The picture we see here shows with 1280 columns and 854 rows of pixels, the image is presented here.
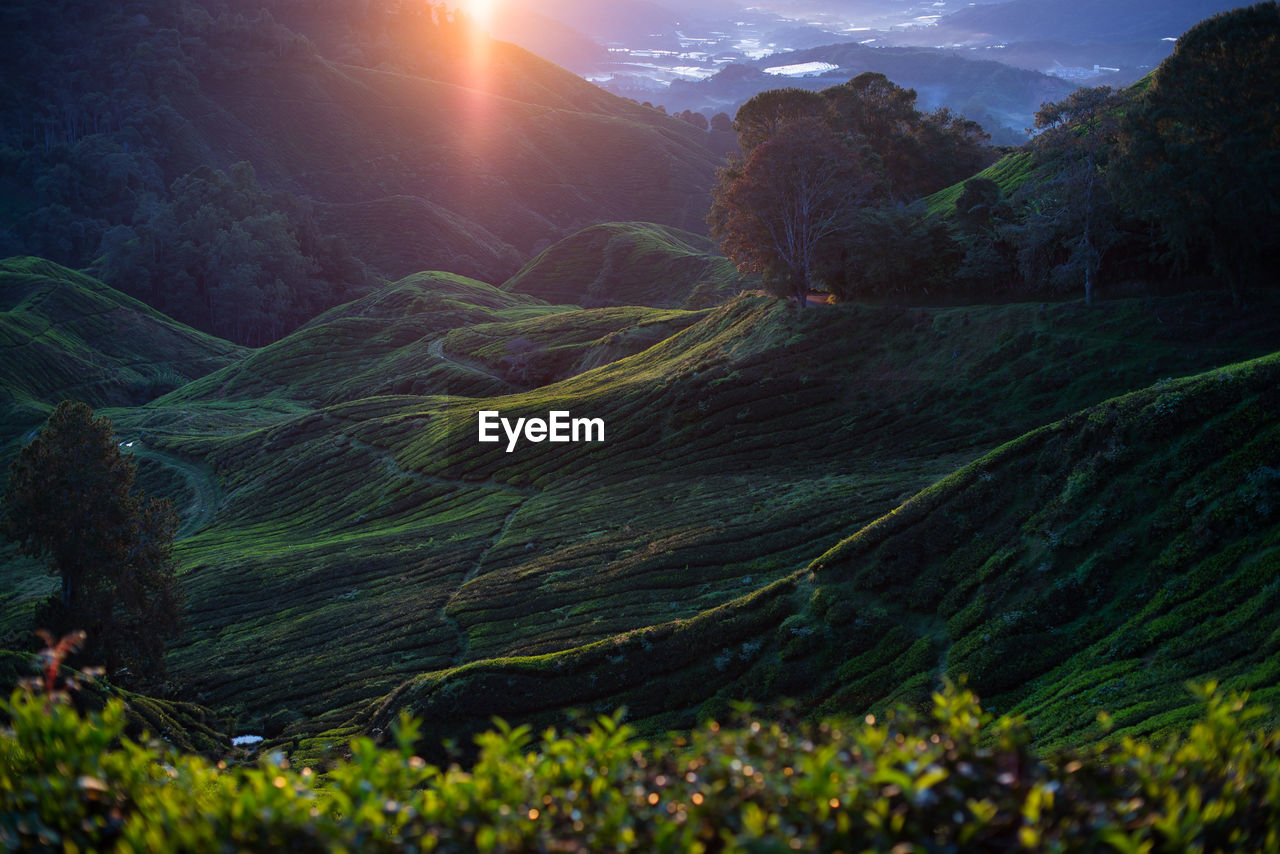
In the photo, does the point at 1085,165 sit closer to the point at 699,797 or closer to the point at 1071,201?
the point at 1071,201

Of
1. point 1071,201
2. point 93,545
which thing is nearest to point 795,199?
point 1071,201

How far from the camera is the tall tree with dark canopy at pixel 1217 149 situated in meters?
44.4

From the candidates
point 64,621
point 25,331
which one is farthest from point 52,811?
point 25,331

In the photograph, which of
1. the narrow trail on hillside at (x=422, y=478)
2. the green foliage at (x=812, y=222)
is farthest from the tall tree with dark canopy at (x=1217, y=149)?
the narrow trail on hillside at (x=422, y=478)

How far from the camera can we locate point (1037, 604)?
25.3 m

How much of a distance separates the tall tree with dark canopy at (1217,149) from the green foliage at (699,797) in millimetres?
44970

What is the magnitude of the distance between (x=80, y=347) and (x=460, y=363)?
86299 millimetres

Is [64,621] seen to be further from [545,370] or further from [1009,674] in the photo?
[545,370]

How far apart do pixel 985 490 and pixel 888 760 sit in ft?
77.5

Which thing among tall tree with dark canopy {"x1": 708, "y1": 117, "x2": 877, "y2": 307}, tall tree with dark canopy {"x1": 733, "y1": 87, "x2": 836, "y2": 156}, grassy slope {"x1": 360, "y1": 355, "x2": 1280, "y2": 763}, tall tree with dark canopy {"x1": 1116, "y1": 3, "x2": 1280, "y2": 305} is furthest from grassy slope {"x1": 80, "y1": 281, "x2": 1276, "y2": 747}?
tall tree with dark canopy {"x1": 733, "y1": 87, "x2": 836, "y2": 156}

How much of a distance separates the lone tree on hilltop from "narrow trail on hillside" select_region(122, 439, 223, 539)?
3719 cm

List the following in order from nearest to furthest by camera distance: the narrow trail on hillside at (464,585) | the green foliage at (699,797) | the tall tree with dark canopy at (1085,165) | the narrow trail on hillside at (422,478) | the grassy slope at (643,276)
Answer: the green foliage at (699,797) → the narrow trail on hillside at (464,585) → the tall tree with dark canopy at (1085,165) → the narrow trail on hillside at (422,478) → the grassy slope at (643,276)

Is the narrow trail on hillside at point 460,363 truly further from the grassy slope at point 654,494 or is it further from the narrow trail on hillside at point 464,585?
the narrow trail on hillside at point 464,585

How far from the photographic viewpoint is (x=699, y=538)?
144 ft
